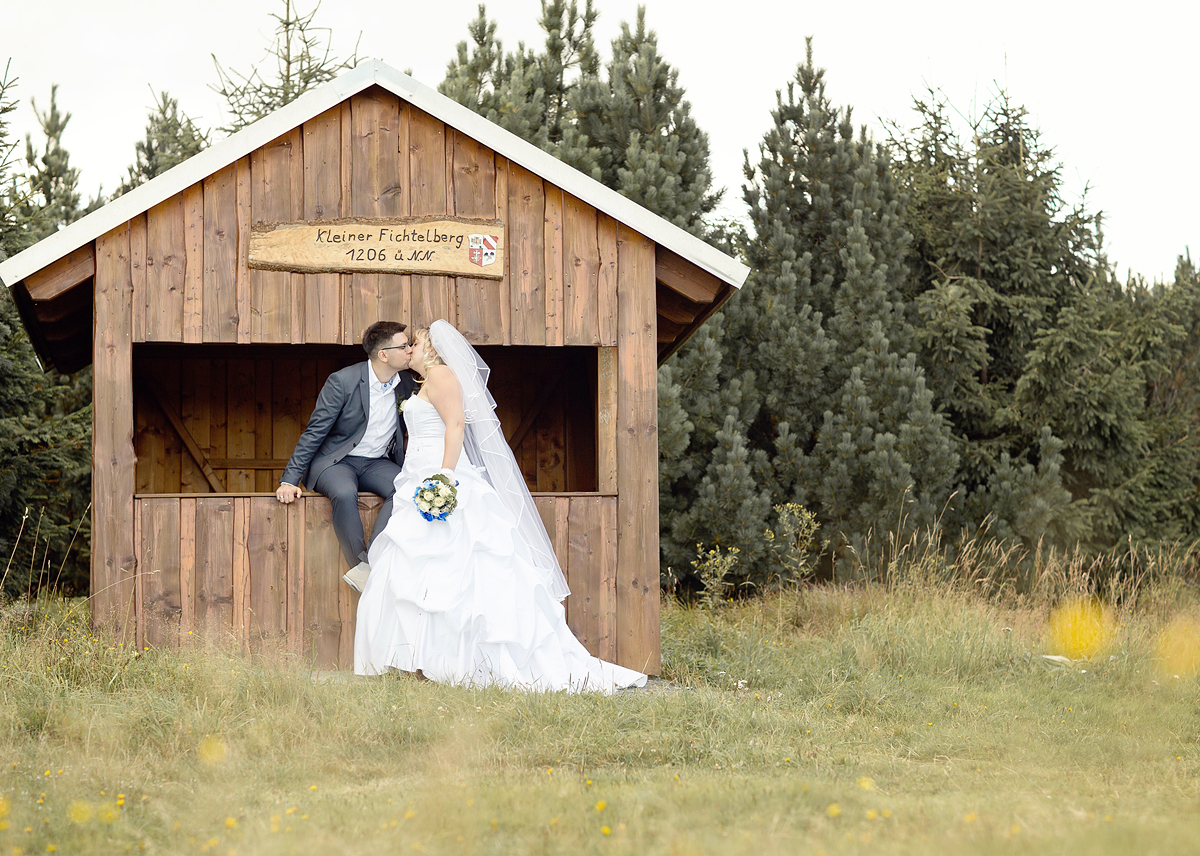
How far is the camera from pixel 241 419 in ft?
31.8

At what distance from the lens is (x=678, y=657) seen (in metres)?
7.80

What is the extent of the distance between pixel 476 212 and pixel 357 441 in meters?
1.70

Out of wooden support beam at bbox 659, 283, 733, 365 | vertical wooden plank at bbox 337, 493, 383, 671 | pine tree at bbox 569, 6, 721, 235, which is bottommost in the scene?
vertical wooden plank at bbox 337, 493, 383, 671

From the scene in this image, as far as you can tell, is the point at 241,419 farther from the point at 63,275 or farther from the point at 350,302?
the point at 350,302

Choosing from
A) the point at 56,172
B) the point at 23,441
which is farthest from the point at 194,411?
the point at 56,172

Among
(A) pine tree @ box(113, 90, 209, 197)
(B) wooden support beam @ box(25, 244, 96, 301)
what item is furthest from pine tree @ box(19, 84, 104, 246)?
(B) wooden support beam @ box(25, 244, 96, 301)

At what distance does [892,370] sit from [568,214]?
6.69 meters

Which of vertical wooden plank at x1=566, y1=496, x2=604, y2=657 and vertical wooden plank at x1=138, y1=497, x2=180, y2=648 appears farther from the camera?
vertical wooden plank at x1=566, y1=496, x2=604, y2=657

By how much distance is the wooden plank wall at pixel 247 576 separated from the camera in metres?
6.65

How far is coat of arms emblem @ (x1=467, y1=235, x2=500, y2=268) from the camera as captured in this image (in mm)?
7109

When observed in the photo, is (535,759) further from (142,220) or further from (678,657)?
(142,220)

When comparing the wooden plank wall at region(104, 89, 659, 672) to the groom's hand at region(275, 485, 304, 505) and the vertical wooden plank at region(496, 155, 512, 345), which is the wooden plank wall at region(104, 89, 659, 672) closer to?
the vertical wooden plank at region(496, 155, 512, 345)

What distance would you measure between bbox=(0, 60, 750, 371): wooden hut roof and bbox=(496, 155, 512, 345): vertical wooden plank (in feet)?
0.51

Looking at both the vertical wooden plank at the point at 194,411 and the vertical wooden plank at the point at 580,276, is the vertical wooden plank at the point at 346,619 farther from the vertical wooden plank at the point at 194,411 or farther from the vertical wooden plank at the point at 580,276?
the vertical wooden plank at the point at 194,411
